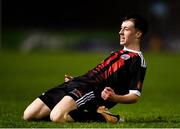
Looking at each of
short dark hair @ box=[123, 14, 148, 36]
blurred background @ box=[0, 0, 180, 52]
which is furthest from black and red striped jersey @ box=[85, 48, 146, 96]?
blurred background @ box=[0, 0, 180, 52]

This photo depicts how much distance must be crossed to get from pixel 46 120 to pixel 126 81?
108cm

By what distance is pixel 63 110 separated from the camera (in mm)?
8266

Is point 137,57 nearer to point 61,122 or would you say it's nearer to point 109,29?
point 61,122

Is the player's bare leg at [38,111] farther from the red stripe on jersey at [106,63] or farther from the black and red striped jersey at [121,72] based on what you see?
the red stripe on jersey at [106,63]

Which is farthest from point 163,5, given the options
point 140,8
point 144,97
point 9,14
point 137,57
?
Result: point 137,57

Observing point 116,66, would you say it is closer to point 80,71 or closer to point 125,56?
point 125,56

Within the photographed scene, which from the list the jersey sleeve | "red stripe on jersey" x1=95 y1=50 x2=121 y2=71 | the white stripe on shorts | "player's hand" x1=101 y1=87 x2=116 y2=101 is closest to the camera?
"player's hand" x1=101 y1=87 x2=116 y2=101

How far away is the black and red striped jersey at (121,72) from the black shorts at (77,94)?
0.13 meters

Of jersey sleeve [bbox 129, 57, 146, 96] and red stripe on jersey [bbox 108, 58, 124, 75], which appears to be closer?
jersey sleeve [bbox 129, 57, 146, 96]

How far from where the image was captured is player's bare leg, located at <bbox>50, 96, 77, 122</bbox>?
27.2 ft

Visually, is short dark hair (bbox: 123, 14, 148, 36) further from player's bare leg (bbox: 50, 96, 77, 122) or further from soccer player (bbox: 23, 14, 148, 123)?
player's bare leg (bbox: 50, 96, 77, 122)

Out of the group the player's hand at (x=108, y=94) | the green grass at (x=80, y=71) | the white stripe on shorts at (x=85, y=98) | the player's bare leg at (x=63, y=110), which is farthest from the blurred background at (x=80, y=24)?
the player's hand at (x=108, y=94)

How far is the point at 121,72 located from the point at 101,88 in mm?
306

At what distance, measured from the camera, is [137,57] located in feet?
27.9
